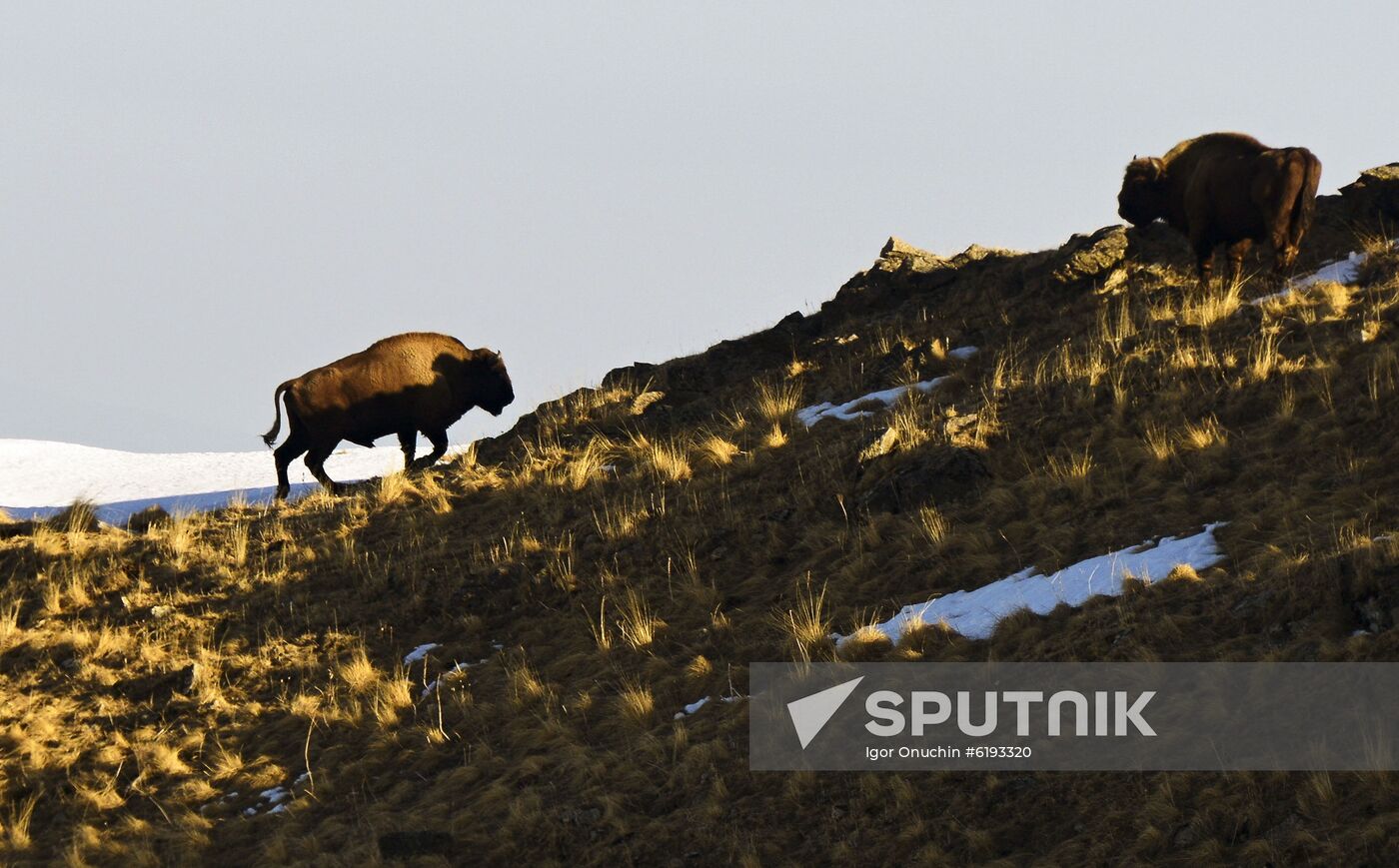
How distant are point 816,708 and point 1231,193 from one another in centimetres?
1089

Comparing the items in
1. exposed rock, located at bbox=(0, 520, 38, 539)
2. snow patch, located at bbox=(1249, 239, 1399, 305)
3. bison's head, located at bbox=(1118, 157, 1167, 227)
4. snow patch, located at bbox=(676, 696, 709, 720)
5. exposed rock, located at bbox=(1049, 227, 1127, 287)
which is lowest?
snow patch, located at bbox=(676, 696, 709, 720)

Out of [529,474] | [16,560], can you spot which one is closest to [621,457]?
[529,474]

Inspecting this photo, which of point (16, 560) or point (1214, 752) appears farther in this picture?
point (16, 560)

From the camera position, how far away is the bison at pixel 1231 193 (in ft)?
55.9

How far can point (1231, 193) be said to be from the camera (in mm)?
17438

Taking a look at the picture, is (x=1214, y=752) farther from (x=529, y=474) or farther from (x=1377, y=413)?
(x=529, y=474)

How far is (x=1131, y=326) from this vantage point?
1633 cm

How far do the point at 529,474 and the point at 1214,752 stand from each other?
1049cm

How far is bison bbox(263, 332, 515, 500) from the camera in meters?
19.2

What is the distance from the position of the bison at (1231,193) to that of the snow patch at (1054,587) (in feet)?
26.2

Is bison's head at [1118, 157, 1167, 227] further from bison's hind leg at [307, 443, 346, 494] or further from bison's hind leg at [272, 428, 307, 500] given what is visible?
bison's hind leg at [272, 428, 307, 500]

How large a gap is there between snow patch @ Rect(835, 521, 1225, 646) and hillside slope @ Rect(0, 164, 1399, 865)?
20cm

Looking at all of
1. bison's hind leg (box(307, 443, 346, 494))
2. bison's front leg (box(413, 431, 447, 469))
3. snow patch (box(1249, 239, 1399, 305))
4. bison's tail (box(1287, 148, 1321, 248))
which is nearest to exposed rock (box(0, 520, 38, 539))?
bison's hind leg (box(307, 443, 346, 494))

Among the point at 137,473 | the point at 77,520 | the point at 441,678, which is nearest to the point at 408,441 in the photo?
the point at 77,520
